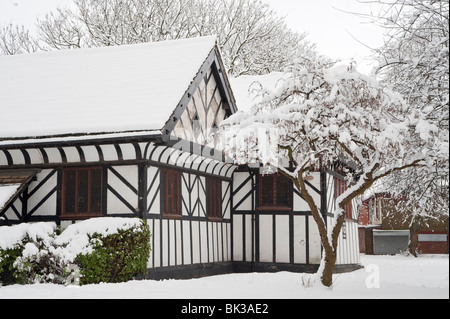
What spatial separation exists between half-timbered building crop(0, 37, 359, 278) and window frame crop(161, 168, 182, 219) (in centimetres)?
3

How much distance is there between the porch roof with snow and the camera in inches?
599

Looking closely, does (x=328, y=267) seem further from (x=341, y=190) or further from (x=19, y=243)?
(x=341, y=190)

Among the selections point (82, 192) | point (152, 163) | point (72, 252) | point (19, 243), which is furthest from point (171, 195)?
point (19, 243)

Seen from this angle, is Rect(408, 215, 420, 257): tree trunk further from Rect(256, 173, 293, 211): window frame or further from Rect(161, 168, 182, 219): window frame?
Rect(161, 168, 182, 219): window frame

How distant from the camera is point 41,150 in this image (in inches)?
617

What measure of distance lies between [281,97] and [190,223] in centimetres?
563

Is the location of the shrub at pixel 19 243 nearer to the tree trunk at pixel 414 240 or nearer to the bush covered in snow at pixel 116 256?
the bush covered in snow at pixel 116 256

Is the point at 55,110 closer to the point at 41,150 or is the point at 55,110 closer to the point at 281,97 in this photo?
the point at 41,150

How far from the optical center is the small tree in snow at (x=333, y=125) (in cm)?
1203

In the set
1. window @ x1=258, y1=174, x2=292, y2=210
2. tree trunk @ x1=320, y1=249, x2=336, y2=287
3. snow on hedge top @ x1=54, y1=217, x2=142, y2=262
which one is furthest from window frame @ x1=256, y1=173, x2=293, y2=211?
snow on hedge top @ x1=54, y1=217, x2=142, y2=262

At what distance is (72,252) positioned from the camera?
517 inches

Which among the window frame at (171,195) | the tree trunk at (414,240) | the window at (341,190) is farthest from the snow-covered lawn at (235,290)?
the tree trunk at (414,240)

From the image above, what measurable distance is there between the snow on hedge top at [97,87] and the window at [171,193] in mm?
1788
